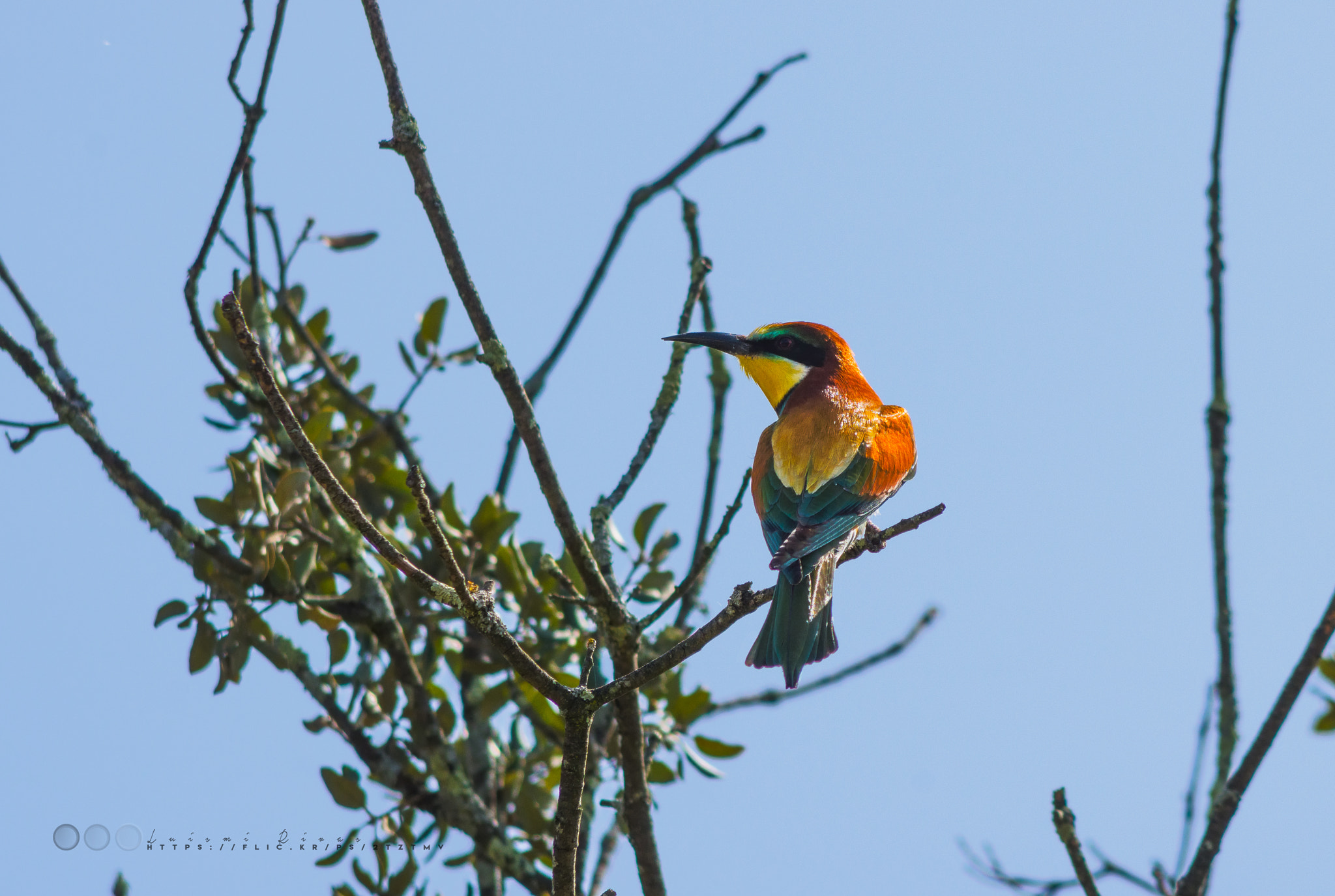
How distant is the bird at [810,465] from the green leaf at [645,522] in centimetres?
33

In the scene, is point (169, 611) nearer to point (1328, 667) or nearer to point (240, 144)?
point (240, 144)

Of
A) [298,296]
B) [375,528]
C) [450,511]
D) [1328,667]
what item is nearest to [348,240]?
[298,296]

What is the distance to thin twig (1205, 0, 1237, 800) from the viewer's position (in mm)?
2857

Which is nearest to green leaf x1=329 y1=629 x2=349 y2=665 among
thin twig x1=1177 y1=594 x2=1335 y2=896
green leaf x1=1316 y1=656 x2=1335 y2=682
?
thin twig x1=1177 y1=594 x2=1335 y2=896

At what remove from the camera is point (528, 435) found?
105 inches

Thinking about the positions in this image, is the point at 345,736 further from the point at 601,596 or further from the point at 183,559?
the point at 601,596

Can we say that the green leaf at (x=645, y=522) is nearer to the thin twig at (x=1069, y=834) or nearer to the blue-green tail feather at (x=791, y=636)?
the blue-green tail feather at (x=791, y=636)

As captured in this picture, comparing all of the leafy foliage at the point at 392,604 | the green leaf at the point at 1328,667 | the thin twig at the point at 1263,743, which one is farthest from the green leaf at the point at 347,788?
the green leaf at the point at 1328,667

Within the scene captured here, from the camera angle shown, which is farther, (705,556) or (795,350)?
(795,350)

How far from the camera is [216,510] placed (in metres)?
3.36

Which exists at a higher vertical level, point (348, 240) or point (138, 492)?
point (348, 240)

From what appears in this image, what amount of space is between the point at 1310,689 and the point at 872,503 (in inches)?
61.5

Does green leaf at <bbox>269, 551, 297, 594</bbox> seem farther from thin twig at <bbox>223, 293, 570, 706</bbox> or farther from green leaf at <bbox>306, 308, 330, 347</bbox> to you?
thin twig at <bbox>223, 293, 570, 706</bbox>

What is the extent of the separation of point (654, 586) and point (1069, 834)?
4.95 feet
